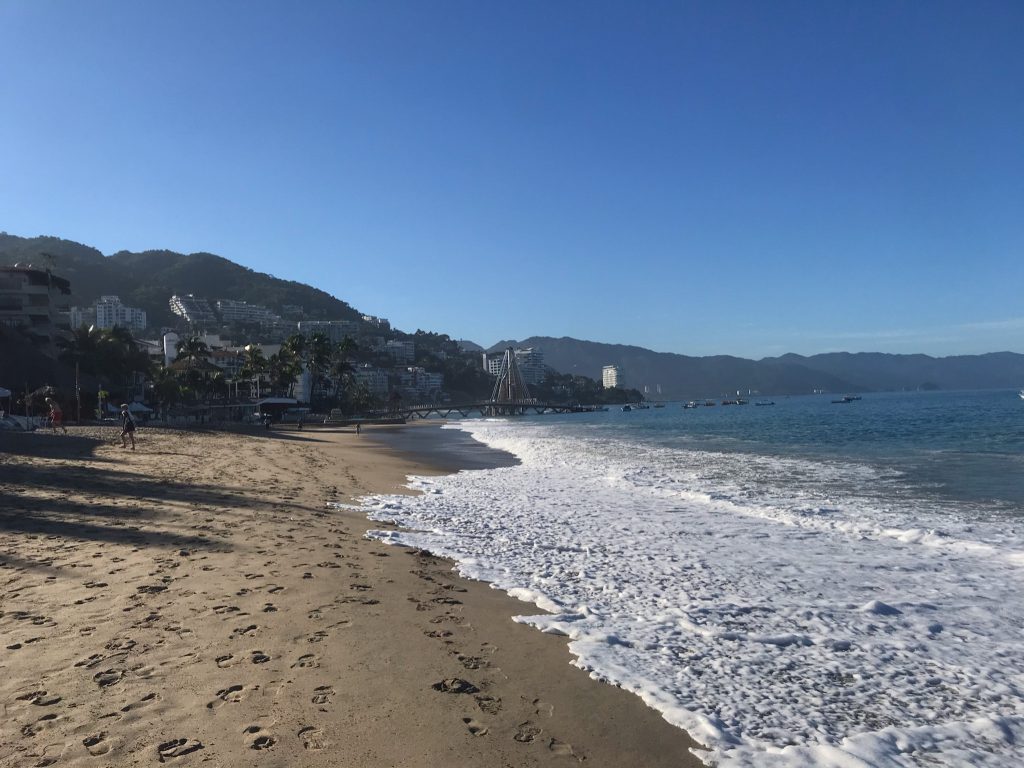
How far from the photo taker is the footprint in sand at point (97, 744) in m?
3.12

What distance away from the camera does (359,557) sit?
748 centimetres

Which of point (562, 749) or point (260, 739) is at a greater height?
point (260, 739)

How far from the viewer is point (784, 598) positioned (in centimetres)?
616

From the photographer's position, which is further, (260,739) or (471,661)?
(471,661)

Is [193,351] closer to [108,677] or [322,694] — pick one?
[108,677]

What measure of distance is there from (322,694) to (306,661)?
520 mm

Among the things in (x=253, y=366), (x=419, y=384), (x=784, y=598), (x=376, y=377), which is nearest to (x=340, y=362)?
(x=253, y=366)

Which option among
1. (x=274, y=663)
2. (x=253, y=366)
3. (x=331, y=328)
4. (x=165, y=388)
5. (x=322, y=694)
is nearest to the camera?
(x=322, y=694)

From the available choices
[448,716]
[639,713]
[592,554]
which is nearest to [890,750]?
[639,713]

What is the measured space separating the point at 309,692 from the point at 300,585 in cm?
238

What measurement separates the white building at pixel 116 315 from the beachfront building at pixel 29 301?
8128 cm

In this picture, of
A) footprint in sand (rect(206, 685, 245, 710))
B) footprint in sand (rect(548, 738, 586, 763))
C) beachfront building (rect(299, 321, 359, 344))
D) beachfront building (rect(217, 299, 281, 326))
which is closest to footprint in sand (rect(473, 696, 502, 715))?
footprint in sand (rect(548, 738, 586, 763))

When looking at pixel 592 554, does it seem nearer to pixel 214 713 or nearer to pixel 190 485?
pixel 214 713

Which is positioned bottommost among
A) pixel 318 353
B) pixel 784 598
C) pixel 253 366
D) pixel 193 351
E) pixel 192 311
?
pixel 784 598
